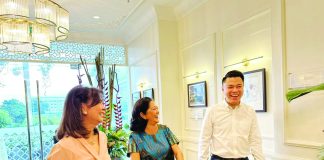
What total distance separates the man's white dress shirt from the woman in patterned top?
41 centimetres

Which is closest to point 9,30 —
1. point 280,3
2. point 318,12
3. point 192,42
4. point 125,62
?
point 192,42

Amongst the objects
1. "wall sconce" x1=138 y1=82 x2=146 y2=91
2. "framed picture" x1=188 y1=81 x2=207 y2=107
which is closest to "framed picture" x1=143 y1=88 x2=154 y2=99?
"wall sconce" x1=138 y1=82 x2=146 y2=91

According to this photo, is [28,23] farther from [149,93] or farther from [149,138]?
[149,93]

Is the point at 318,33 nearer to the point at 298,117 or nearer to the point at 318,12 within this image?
the point at 318,12

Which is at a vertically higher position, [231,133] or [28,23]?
[28,23]

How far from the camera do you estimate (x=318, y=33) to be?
198cm

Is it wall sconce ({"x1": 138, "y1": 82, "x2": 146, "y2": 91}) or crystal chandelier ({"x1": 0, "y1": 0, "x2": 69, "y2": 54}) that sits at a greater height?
crystal chandelier ({"x1": 0, "y1": 0, "x2": 69, "y2": 54})

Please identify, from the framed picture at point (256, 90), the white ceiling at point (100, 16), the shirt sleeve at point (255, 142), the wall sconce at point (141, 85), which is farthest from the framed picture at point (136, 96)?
the shirt sleeve at point (255, 142)

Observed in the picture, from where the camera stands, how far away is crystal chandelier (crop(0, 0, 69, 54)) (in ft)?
8.16

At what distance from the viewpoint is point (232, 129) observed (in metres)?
2.23

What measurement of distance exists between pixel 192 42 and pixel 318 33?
2.16 metres

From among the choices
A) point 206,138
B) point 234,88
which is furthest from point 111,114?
point 234,88

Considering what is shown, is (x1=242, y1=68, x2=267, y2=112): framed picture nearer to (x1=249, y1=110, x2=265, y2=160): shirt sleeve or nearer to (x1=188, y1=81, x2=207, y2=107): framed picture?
(x1=249, y1=110, x2=265, y2=160): shirt sleeve

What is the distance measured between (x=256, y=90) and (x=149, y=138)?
1380mm
